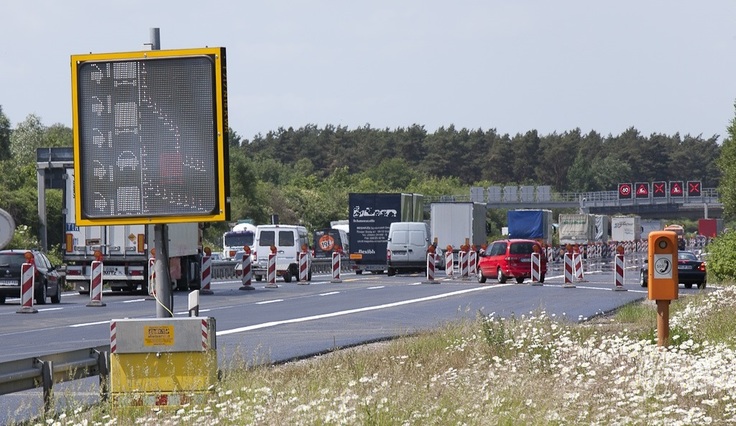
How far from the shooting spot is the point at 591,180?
176250 mm

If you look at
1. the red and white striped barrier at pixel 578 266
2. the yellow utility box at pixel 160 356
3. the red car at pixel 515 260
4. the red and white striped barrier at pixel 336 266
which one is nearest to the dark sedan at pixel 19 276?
the red and white striped barrier at pixel 336 266

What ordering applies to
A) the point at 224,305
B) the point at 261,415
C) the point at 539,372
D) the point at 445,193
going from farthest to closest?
the point at 445,193 → the point at 224,305 → the point at 539,372 → the point at 261,415

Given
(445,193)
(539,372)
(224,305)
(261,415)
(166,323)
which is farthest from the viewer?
(445,193)

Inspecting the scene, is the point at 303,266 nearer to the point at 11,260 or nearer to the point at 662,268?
the point at 11,260

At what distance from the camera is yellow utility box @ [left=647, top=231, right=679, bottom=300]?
1536cm

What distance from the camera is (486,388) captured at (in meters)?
11.2

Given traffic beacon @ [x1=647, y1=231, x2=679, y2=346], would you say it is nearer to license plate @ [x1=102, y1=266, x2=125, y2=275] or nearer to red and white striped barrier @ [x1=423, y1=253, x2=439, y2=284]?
license plate @ [x1=102, y1=266, x2=125, y2=275]

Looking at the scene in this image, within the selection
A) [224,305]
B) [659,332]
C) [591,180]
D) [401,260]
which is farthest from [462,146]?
[659,332]

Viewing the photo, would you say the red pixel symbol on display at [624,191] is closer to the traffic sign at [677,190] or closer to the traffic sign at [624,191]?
the traffic sign at [624,191]

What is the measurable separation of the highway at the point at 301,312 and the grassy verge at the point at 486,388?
3.80 feet

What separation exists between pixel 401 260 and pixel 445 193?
311 feet

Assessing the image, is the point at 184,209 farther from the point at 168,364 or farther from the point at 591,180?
the point at 591,180

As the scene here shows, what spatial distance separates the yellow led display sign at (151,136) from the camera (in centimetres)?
1146

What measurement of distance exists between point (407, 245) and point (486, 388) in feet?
146
